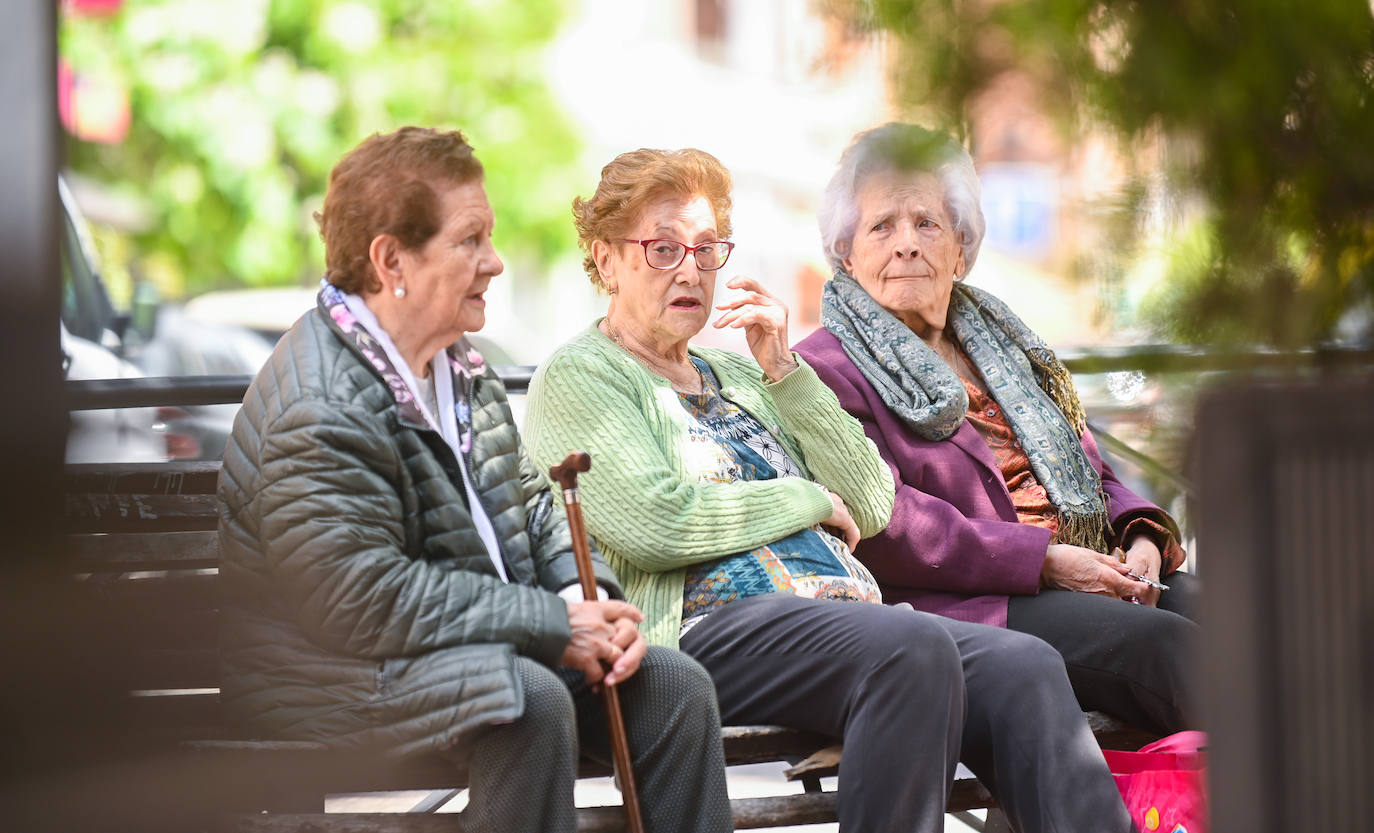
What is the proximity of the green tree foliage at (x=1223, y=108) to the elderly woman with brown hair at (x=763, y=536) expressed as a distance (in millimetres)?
1247

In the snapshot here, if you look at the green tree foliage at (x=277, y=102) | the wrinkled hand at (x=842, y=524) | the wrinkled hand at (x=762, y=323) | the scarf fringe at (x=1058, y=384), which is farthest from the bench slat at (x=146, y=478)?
the green tree foliage at (x=277, y=102)

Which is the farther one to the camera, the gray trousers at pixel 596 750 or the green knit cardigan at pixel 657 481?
the green knit cardigan at pixel 657 481

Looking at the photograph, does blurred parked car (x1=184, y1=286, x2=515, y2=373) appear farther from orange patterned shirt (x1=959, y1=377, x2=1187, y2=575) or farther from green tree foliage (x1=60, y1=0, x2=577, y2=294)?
orange patterned shirt (x1=959, y1=377, x2=1187, y2=575)

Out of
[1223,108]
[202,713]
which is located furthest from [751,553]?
[1223,108]

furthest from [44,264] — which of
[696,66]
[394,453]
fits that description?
[696,66]

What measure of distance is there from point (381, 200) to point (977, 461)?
5.02 feet

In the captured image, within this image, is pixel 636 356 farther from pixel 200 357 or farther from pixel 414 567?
pixel 200 357

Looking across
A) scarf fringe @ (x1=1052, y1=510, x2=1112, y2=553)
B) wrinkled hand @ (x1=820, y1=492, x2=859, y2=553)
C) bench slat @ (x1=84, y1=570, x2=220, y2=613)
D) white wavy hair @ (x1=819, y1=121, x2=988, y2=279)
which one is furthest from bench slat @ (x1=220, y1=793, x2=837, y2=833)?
white wavy hair @ (x1=819, y1=121, x2=988, y2=279)

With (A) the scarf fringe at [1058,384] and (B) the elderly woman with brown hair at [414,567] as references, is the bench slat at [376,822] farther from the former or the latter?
(A) the scarf fringe at [1058,384]

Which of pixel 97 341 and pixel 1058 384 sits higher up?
pixel 97 341

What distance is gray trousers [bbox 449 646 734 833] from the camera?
237 cm

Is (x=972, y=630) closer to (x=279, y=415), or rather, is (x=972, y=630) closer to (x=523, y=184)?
(x=279, y=415)

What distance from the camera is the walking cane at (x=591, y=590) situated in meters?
2.53

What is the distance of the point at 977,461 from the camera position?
347cm
